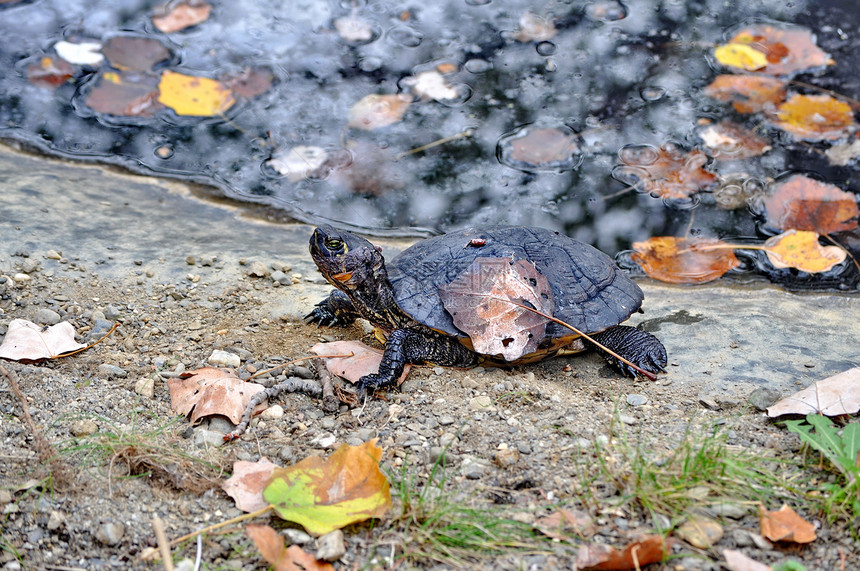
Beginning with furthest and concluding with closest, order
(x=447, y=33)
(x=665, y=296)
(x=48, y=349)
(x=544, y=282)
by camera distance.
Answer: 1. (x=447, y=33)
2. (x=665, y=296)
3. (x=544, y=282)
4. (x=48, y=349)

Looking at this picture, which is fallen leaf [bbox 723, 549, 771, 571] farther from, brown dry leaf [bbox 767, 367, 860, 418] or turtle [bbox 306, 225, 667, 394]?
turtle [bbox 306, 225, 667, 394]

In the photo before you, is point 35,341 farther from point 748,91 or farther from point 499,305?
point 748,91

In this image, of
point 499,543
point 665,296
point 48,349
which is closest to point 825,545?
point 499,543

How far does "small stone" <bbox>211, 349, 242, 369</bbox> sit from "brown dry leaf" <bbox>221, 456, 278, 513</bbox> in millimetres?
705

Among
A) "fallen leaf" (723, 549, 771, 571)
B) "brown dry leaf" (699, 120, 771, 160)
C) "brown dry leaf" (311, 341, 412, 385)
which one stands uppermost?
"fallen leaf" (723, 549, 771, 571)

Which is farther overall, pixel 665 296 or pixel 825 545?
pixel 665 296

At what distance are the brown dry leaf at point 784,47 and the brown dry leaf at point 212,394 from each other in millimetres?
5051

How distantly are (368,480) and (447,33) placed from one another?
4.97 metres

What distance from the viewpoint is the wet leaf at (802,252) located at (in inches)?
164

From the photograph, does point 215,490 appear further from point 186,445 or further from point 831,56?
point 831,56

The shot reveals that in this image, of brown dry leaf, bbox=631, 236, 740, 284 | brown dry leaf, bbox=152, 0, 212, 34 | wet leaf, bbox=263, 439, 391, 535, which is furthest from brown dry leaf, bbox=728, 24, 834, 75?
wet leaf, bbox=263, 439, 391, 535

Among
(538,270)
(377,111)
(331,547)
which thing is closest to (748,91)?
(377,111)

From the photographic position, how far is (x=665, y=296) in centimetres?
389

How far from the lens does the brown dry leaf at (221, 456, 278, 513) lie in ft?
6.24
